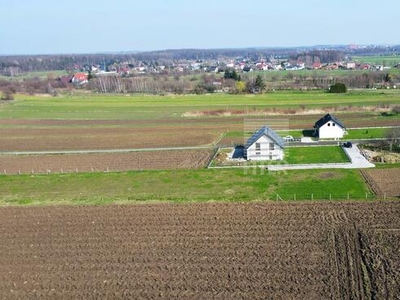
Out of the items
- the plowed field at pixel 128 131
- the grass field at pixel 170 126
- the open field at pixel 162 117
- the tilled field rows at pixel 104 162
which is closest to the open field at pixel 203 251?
the grass field at pixel 170 126

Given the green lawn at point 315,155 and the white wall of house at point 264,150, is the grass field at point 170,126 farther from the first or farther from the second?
the white wall of house at point 264,150

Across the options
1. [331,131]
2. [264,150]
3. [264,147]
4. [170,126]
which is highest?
[264,147]

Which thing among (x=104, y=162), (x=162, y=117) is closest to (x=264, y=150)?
(x=104, y=162)

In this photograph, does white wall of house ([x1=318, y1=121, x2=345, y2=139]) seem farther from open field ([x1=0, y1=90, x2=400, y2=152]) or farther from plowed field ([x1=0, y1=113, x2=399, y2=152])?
plowed field ([x1=0, y1=113, x2=399, y2=152])

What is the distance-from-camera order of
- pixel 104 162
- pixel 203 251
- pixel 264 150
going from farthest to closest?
pixel 104 162 < pixel 264 150 < pixel 203 251

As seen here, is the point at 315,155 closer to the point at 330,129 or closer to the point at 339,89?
the point at 330,129

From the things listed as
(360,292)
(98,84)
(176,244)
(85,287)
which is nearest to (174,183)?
(176,244)
